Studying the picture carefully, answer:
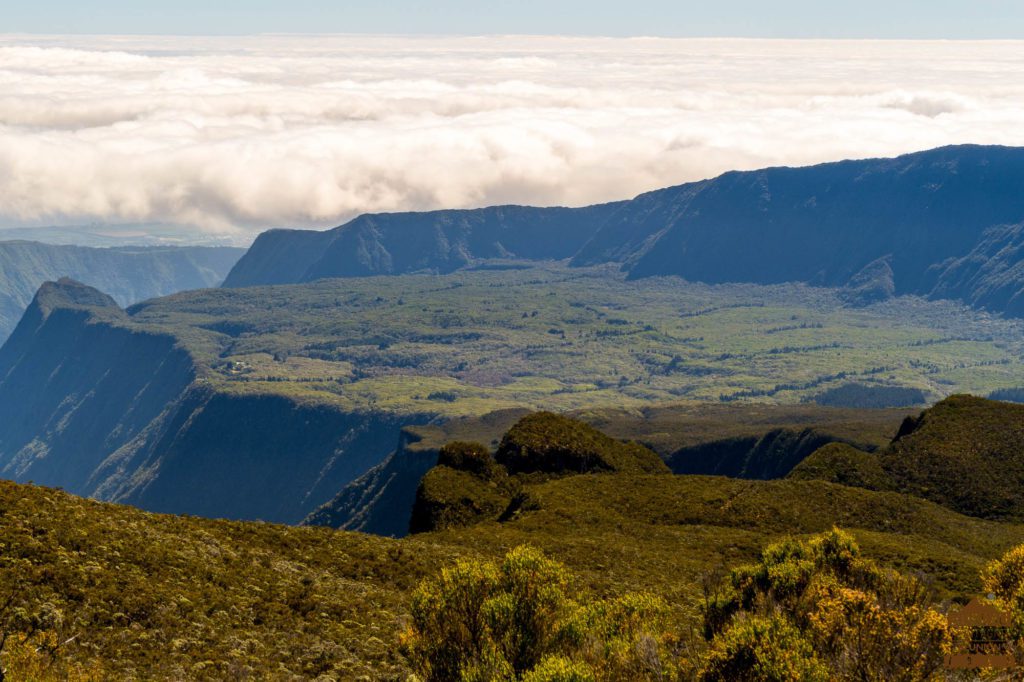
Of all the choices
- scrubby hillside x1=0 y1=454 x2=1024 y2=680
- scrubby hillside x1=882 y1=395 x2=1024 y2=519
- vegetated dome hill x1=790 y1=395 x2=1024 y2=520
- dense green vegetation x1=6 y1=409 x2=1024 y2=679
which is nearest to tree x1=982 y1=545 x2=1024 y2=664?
dense green vegetation x1=6 y1=409 x2=1024 y2=679

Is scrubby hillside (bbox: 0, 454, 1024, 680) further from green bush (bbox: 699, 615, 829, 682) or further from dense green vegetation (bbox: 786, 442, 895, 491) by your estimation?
dense green vegetation (bbox: 786, 442, 895, 491)

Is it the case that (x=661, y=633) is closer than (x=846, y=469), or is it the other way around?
(x=661, y=633)

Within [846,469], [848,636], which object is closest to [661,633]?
[848,636]

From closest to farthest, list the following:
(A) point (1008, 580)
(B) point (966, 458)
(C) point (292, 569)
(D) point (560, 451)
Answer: (A) point (1008, 580) < (C) point (292, 569) < (B) point (966, 458) < (D) point (560, 451)

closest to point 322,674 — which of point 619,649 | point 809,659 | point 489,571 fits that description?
point 489,571

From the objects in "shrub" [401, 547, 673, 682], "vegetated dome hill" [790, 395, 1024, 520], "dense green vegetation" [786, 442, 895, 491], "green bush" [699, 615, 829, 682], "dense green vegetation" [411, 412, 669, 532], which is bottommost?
"dense green vegetation" [411, 412, 669, 532]

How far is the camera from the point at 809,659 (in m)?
56.5

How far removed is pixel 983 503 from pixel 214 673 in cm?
12865

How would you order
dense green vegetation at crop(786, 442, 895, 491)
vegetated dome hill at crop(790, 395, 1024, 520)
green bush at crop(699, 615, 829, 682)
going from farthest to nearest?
dense green vegetation at crop(786, 442, 895, 491)
vegetated dome hill at crop(790, 395, 1024, 520)
green bush at crop(699, 615, 829, 682)

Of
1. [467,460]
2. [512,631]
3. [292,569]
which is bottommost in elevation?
[467,460]

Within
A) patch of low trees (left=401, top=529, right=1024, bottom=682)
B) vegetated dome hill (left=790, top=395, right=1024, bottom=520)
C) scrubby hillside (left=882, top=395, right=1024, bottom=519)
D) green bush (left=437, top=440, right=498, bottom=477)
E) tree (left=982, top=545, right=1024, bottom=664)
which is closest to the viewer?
patch of low trees (left=401, top=529, right=1024, bottom=682)

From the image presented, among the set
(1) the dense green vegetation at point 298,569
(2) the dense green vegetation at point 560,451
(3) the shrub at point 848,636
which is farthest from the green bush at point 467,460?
(3) the shrub at point 848,636

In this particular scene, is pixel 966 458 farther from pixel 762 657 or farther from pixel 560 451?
pixel 762 657

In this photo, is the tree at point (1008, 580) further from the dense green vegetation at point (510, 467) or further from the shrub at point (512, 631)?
the dense green vegetation at point (510, 467)
